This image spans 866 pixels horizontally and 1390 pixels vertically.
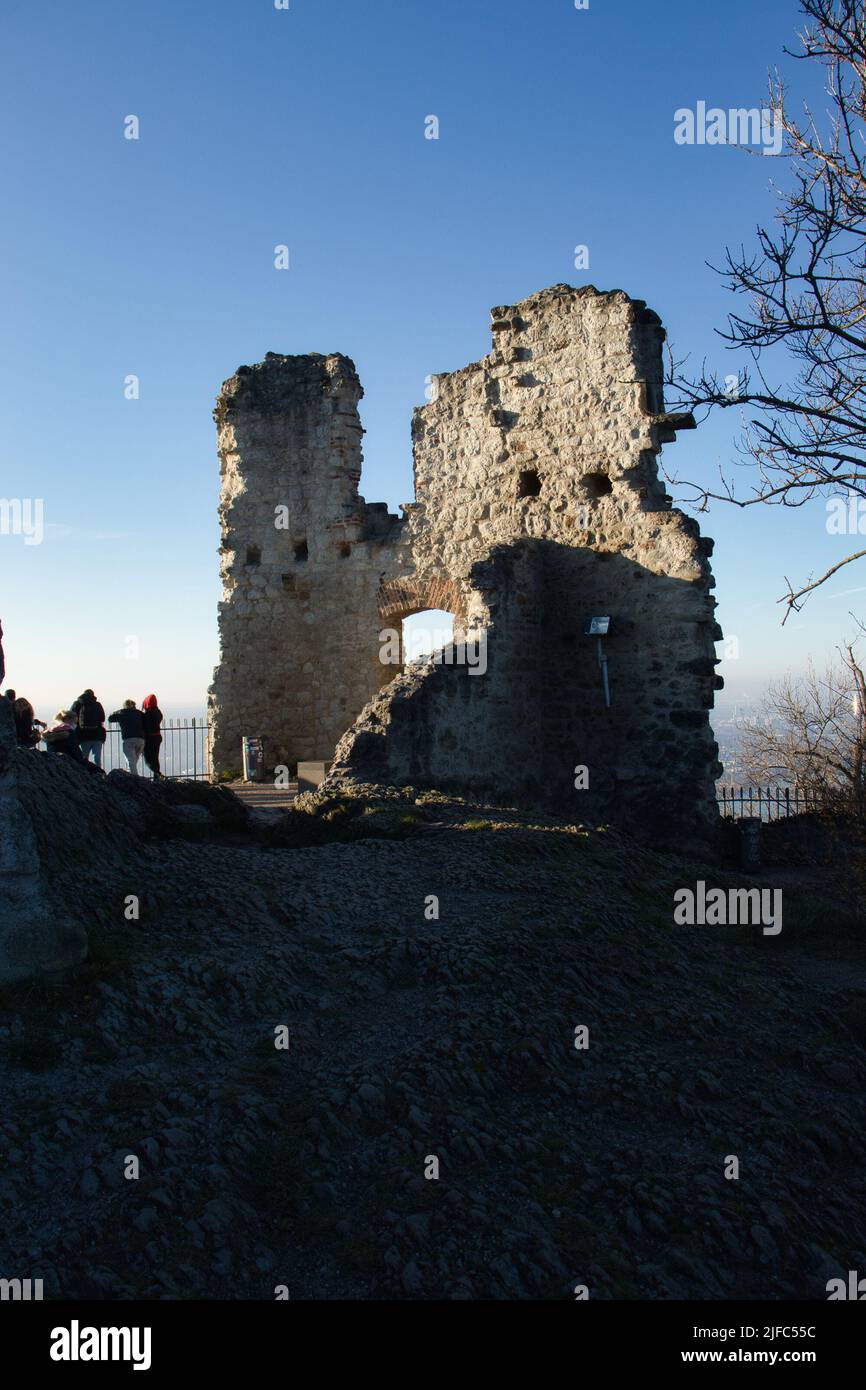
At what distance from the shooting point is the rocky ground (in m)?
4.12

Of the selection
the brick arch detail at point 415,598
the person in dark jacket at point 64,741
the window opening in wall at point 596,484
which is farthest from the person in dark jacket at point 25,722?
the window opening in wall at point 596,484

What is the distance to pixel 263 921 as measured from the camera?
6875mm

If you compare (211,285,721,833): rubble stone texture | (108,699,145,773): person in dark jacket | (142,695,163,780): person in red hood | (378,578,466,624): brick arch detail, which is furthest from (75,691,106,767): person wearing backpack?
(378,578,466,624): brick arch detail

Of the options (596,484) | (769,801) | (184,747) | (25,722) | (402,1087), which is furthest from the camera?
(184,747)

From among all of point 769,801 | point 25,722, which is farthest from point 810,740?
point 25,722

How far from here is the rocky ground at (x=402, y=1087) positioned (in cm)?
412

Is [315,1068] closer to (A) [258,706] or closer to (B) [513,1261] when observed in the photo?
(B) [513,1261]

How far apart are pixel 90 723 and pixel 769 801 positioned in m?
8.96

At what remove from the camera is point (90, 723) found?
12102mm

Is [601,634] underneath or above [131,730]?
above

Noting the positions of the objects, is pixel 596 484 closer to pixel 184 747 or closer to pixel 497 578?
pixel 497 578

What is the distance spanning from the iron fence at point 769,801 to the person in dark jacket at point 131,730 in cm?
745

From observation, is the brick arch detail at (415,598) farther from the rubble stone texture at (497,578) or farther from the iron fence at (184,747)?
the iron fence at (184,747)

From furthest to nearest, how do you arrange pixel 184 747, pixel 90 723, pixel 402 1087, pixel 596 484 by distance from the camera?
pixel 184 747 < pixel 596 484 < pixel 90 723 < pixel 402 1087
